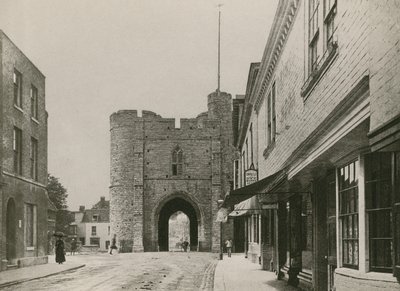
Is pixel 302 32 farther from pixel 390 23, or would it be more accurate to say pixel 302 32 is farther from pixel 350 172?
pixel 390 23

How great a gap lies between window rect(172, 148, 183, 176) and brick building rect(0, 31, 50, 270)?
72.4 ft

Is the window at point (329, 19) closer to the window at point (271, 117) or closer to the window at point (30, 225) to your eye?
the window at point (271, 117)

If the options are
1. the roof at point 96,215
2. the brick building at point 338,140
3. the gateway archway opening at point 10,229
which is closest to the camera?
the brick building at point 338,140

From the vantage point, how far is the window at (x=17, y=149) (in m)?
24.5

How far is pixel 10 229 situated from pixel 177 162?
88.8 feet

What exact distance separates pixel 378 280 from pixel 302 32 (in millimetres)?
6003

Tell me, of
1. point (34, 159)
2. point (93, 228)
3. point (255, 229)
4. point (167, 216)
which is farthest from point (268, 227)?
point (93, 228)

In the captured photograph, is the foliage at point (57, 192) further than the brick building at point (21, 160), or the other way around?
the foliage at point (57, 192)

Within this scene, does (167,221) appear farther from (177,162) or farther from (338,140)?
(338,140)

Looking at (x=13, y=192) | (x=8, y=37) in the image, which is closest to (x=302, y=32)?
(x=8, y=37)

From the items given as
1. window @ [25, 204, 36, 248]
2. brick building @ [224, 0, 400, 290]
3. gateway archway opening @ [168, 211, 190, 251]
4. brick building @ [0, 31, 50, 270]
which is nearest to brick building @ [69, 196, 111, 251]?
gateway archway opening @ [168, 211, 190, 251]

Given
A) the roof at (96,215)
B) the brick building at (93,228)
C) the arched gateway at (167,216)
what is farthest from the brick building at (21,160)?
the roof at (96,215)

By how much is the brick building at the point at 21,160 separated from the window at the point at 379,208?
16.2 metres

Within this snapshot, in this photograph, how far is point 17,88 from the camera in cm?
2489
